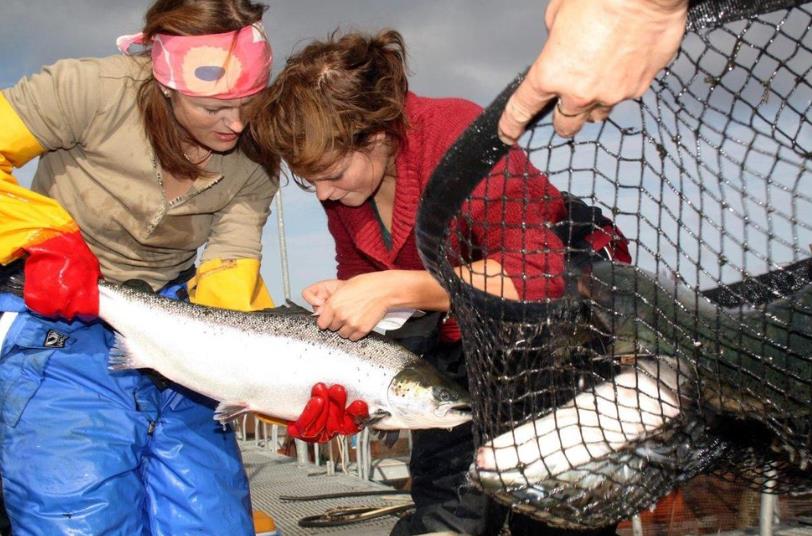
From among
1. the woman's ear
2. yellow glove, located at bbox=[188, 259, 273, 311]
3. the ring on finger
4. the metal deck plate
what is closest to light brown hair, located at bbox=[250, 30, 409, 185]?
the woman's ear

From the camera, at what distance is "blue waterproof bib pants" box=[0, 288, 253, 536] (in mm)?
3350

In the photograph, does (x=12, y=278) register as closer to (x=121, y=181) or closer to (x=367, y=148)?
(x=121, y=181)

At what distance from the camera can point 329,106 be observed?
332 centimetres

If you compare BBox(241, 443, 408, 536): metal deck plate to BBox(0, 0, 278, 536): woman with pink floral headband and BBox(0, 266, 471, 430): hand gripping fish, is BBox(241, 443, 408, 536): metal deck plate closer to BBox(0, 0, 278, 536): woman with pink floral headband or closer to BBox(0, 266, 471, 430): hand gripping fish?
BBox(0, 0, 278, 536): woman with pink floral headband

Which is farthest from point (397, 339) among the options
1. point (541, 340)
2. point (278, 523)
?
point (278, 523)

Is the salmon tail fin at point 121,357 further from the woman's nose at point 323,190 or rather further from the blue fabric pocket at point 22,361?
the woman's nose at point 323,190

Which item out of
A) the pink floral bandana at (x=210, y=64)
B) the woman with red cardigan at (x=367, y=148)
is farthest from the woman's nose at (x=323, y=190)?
the pink floral bandana at (x=210, y=64)

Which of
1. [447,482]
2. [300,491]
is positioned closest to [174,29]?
[447,482]

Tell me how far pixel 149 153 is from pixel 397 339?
4.26 feet

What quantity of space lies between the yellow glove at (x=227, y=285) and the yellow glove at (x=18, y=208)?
2.21 feet

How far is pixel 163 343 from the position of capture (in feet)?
11.6

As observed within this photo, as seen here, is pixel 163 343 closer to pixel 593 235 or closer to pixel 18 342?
pixel 18 342

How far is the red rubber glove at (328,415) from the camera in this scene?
3.43 m

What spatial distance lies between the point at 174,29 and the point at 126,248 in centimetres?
95
